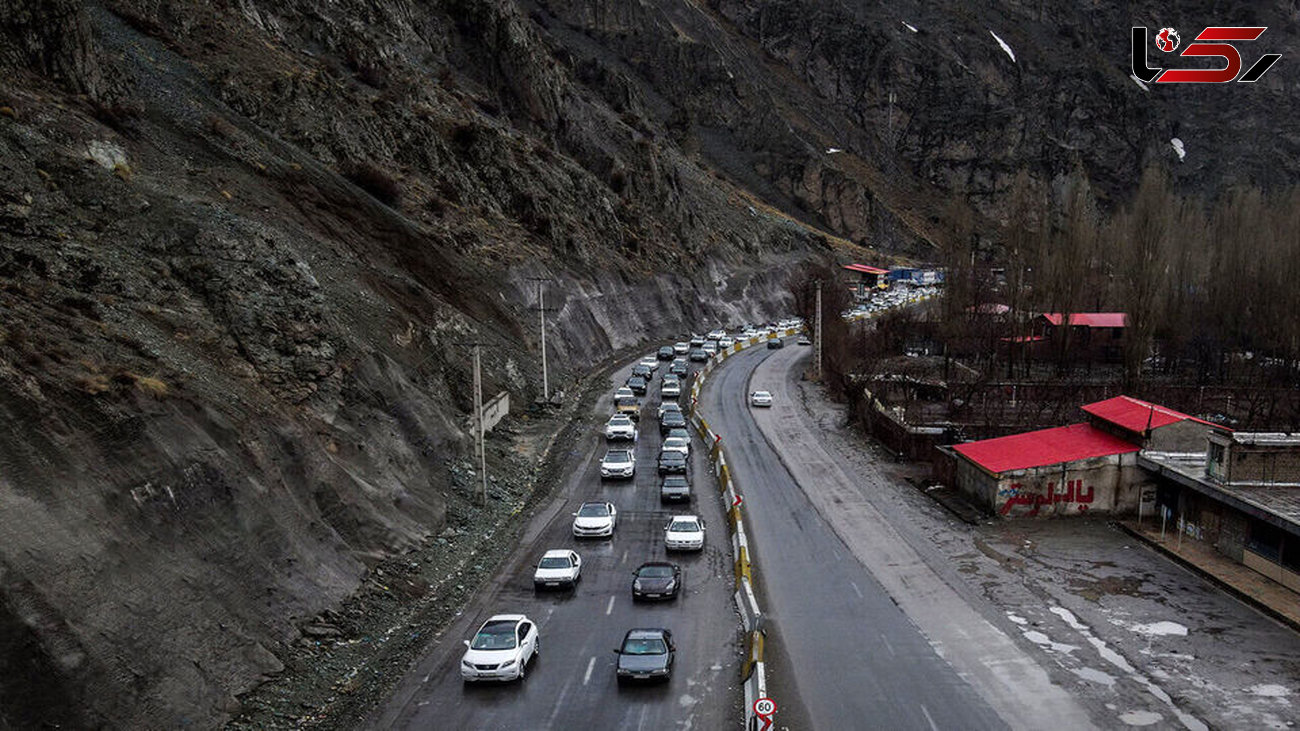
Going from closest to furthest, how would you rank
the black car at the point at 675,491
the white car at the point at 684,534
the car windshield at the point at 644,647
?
1. the car windshield at the point at 644,647
2. the white car at the point at 684,534
3. the black car at the point at 675,491

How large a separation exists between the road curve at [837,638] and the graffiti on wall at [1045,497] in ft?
24.8

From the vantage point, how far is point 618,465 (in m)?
41.5

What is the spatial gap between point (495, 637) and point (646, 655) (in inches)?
146

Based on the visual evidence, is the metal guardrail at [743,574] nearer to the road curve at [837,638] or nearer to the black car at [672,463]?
the road curve at [837,638]

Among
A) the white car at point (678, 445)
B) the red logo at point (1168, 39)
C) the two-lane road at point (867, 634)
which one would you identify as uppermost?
the red logo at point (1168, 39)

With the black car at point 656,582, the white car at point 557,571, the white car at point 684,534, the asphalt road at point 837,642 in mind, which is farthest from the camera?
the white car at point 684,534

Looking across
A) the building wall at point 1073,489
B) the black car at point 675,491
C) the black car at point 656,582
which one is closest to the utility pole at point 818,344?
the building wall at point 1073,489

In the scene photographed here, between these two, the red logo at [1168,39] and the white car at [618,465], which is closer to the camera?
the red logo at [1168,39]

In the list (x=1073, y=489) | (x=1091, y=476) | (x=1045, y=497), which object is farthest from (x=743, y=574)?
(x=1091, y=476)

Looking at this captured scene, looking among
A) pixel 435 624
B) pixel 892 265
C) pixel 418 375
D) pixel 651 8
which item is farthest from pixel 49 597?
pixel 651 8

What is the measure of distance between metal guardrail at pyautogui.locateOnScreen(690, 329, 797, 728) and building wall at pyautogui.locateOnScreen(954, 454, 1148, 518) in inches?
429

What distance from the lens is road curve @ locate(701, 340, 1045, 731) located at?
20.4 m

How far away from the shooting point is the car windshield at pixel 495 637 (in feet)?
71.0

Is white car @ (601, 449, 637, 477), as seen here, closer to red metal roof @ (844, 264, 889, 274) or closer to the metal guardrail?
the metal guardrail
